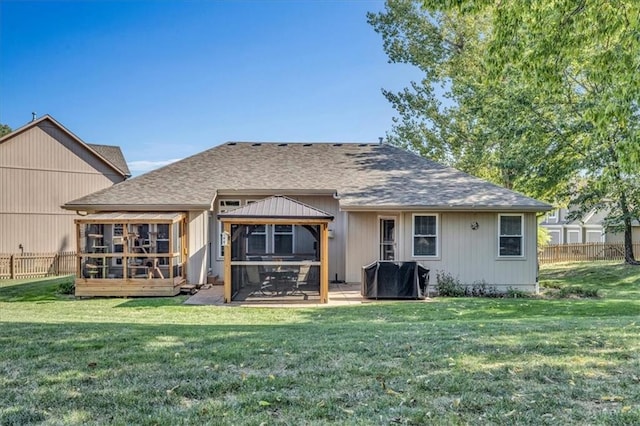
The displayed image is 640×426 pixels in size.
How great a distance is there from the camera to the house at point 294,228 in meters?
11.6

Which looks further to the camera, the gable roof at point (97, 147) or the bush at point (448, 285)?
the gable roof at point (97, 147)

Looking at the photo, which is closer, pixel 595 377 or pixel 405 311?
pixel 595 377

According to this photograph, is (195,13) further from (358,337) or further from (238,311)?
(358,337)

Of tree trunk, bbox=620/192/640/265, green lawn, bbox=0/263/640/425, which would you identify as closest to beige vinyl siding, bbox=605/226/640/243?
tree trunk, bbox=620/192/640/265

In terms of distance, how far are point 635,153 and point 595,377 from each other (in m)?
3.99

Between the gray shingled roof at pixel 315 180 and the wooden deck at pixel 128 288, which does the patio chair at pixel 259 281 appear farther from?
the gray shingled roof at pixel 315 180

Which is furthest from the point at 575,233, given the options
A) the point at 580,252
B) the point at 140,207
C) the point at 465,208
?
the point at 140,207

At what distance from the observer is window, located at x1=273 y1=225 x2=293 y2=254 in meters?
14.4

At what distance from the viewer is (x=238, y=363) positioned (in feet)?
14.4

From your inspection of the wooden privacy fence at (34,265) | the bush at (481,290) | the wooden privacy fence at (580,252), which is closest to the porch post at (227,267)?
the bush at (481,290)

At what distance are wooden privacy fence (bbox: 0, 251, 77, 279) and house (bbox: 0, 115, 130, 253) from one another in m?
3.34

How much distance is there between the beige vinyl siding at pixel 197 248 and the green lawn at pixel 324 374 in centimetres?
700

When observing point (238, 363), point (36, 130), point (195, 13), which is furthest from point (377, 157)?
point (36, 130)

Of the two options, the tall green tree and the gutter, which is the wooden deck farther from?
the tall green tree
